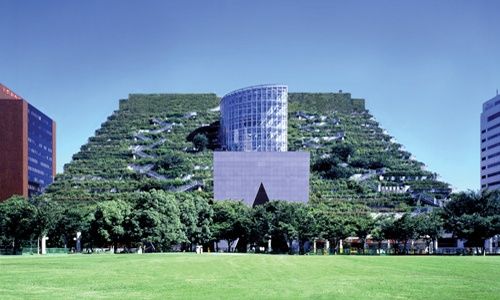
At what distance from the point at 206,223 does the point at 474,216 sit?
40635 millimetres

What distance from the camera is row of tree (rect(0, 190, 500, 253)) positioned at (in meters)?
79.2

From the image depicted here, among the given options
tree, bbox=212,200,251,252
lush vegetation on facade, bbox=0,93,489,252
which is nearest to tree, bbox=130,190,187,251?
lush vegetation on facade, bbox=0,93,489,252

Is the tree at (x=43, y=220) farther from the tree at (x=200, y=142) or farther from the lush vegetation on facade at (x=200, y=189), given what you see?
the tree at (x=200, y=142)

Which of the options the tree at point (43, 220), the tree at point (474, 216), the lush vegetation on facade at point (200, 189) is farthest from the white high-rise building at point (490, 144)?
the tree at point (43, 220)

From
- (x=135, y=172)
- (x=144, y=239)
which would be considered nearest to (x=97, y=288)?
(x=144, y=239)

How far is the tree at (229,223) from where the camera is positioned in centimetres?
9219

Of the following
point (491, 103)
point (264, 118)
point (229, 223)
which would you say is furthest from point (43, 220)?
point (491, 103)

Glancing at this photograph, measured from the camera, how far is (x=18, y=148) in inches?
5856

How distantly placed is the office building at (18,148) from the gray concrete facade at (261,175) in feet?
170

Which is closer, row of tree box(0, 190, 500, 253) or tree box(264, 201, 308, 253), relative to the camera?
row of tree box(0, 190, 500, 253)

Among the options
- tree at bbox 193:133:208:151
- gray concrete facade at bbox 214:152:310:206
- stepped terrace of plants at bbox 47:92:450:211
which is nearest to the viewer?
gray concrete facade at bbox 214:152:310:206

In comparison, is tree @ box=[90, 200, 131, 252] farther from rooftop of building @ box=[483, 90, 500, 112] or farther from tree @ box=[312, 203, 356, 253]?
rooftop of building @ box=[483, 90, 500, 112]

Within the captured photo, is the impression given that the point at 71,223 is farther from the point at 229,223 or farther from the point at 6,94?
the point at 6,94

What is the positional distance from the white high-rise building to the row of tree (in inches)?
2293
